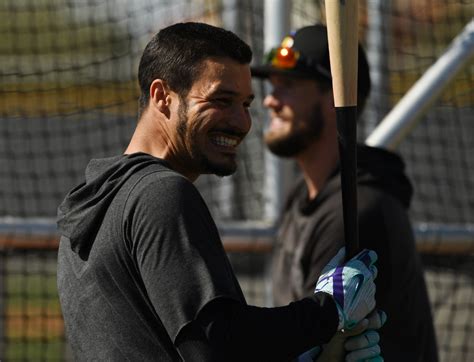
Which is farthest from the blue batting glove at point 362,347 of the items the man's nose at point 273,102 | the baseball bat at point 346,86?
the man's nose at point 273,102

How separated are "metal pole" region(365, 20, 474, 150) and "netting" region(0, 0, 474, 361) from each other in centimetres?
13

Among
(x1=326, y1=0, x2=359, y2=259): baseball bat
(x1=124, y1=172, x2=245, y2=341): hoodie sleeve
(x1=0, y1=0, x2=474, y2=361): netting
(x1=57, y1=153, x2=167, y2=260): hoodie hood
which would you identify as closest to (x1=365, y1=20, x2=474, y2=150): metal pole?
(x1=0, y1=0, x2=474, y2=361): netting

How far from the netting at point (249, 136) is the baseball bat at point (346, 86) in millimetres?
1817

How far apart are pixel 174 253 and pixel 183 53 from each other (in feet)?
1.90

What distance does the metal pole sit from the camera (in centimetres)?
446

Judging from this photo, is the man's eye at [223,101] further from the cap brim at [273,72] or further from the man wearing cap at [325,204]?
the cap brim at [273,72]

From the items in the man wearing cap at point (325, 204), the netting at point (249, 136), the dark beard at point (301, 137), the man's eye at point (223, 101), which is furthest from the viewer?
the netting at point (249, 136)

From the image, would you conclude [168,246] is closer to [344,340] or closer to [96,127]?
[344,340]

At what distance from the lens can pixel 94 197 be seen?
104 inches

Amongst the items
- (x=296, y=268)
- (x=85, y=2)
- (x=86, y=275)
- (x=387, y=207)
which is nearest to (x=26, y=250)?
(x=85, y=2)

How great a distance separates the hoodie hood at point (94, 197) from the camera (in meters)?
2.58

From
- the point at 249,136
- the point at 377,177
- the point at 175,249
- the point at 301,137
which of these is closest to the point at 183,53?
the point at 175,249

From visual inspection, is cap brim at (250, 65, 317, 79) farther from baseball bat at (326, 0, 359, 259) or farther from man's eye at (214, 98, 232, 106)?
man's eye at (214, 98, 232, 106)

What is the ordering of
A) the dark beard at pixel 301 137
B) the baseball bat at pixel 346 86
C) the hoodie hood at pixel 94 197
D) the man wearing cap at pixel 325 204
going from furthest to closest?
1. the dark beard at pixel 301 137
2. the man wearing cap at pixel 325 204
3. the baseball bat at pixel 346 86
4. the hoodie hood at pixel 94 197
